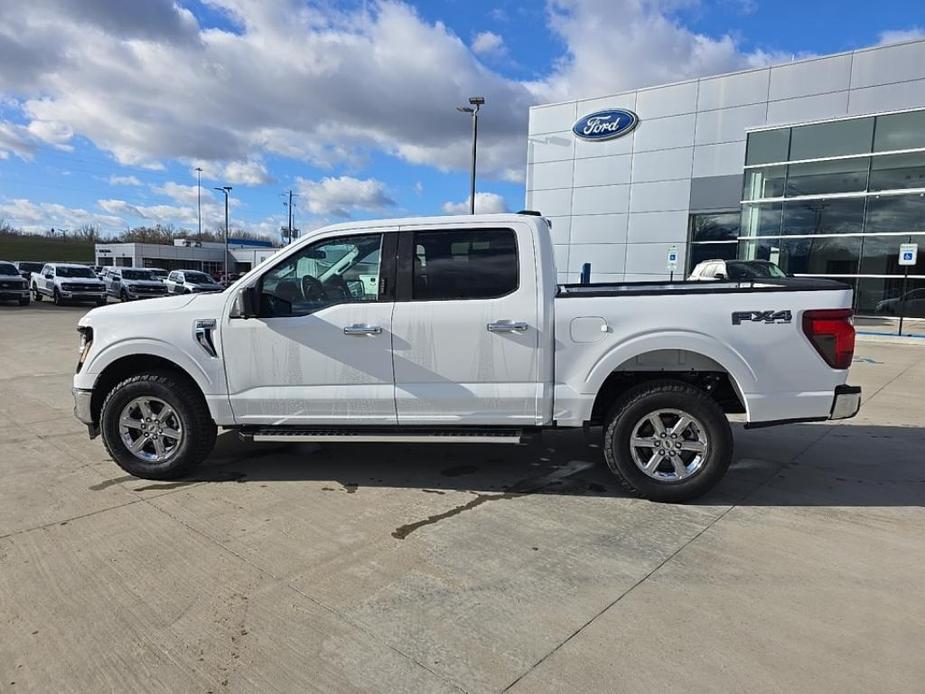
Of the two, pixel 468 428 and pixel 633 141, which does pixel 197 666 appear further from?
pixel 633 141

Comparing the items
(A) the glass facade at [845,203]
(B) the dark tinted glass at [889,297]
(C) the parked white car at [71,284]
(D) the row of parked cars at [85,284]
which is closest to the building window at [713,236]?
(A) the glass facade at [845,203]

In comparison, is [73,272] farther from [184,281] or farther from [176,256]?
[176,256]

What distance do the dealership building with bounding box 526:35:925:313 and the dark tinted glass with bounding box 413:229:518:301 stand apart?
21648 millimetres

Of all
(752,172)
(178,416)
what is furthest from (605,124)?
(178,416)

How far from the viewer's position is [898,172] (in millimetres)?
20625

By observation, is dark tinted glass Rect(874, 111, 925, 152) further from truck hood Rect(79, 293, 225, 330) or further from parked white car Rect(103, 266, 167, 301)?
parked white car Rect(103, 266, 167, 301)

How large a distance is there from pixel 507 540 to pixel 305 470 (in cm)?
213

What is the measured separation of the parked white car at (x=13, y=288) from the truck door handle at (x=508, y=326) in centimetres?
2880

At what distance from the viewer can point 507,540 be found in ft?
12.6

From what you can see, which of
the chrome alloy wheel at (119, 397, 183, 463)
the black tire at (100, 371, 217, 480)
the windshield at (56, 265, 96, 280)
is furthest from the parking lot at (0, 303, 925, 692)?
the windshield at (56, 265, 96, 280)

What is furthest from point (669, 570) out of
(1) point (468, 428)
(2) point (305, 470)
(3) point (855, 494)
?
(2) point (305, 470)

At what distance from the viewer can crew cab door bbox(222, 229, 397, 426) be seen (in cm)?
452

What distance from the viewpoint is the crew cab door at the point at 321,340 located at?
178 inches

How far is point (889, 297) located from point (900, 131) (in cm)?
562
